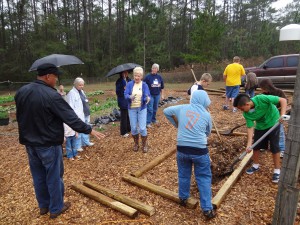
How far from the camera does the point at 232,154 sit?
540cm

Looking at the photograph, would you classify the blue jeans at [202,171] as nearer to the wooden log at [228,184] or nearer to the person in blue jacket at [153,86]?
the wooden log at [228,184]

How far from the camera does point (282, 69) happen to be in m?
12.7

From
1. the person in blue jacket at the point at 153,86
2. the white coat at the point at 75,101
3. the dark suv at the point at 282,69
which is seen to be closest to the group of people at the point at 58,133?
the white coat at the point at 75,101

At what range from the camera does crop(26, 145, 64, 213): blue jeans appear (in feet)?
10.4

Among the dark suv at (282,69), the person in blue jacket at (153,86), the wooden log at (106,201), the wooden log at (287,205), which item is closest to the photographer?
the wooden log at (287,205)

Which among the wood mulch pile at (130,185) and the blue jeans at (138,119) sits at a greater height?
the blue jeans at (138,119)

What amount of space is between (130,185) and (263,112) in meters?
2.44

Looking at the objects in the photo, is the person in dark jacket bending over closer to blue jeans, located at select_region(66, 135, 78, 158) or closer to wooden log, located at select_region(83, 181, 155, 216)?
wooden log, located at select_region(83, 181, 155, 216)

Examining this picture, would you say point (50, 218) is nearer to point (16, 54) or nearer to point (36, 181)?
point (36, 181)

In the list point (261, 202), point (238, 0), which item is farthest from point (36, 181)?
point (238, 0)

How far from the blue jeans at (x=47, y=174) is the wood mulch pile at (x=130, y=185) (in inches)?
9.5

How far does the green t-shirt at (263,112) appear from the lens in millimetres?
3775

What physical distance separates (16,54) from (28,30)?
13.0 feet

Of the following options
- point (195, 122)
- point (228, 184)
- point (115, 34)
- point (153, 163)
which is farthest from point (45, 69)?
point (115, 34)
